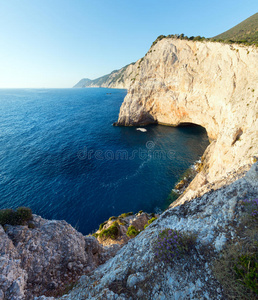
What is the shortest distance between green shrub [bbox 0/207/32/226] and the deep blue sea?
13909 millimetres

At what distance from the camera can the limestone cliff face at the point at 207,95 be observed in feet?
74.5

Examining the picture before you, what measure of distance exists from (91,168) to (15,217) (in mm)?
25495

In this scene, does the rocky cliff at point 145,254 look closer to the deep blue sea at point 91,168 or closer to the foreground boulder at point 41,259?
the foreground boulder at point 41,259

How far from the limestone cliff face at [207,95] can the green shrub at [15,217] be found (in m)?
16.0

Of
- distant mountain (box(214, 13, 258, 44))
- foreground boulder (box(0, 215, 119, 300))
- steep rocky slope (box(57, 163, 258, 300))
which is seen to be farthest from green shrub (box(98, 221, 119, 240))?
distant mountain (box(214, 13, 258, 44))

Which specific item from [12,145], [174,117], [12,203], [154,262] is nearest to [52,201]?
[12,203]

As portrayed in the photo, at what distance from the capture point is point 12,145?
45594 mm

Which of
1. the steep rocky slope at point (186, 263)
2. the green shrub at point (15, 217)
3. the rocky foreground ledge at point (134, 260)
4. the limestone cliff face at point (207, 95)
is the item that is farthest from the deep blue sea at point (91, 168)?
the steep rocky slope at point (186, 263)

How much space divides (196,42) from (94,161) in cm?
4822

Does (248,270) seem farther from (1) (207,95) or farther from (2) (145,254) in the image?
(1) (207,95)

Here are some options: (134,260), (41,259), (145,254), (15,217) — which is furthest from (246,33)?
(41,259)

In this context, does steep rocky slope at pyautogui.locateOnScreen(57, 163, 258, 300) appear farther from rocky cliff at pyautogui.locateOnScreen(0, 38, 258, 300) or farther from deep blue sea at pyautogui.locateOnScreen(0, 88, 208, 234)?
deep blue sea at pyautogui.locateOnScreen(0, 88, 208, 234)

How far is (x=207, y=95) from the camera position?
42.3 meters

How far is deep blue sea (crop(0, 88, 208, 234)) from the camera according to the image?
26.1m
